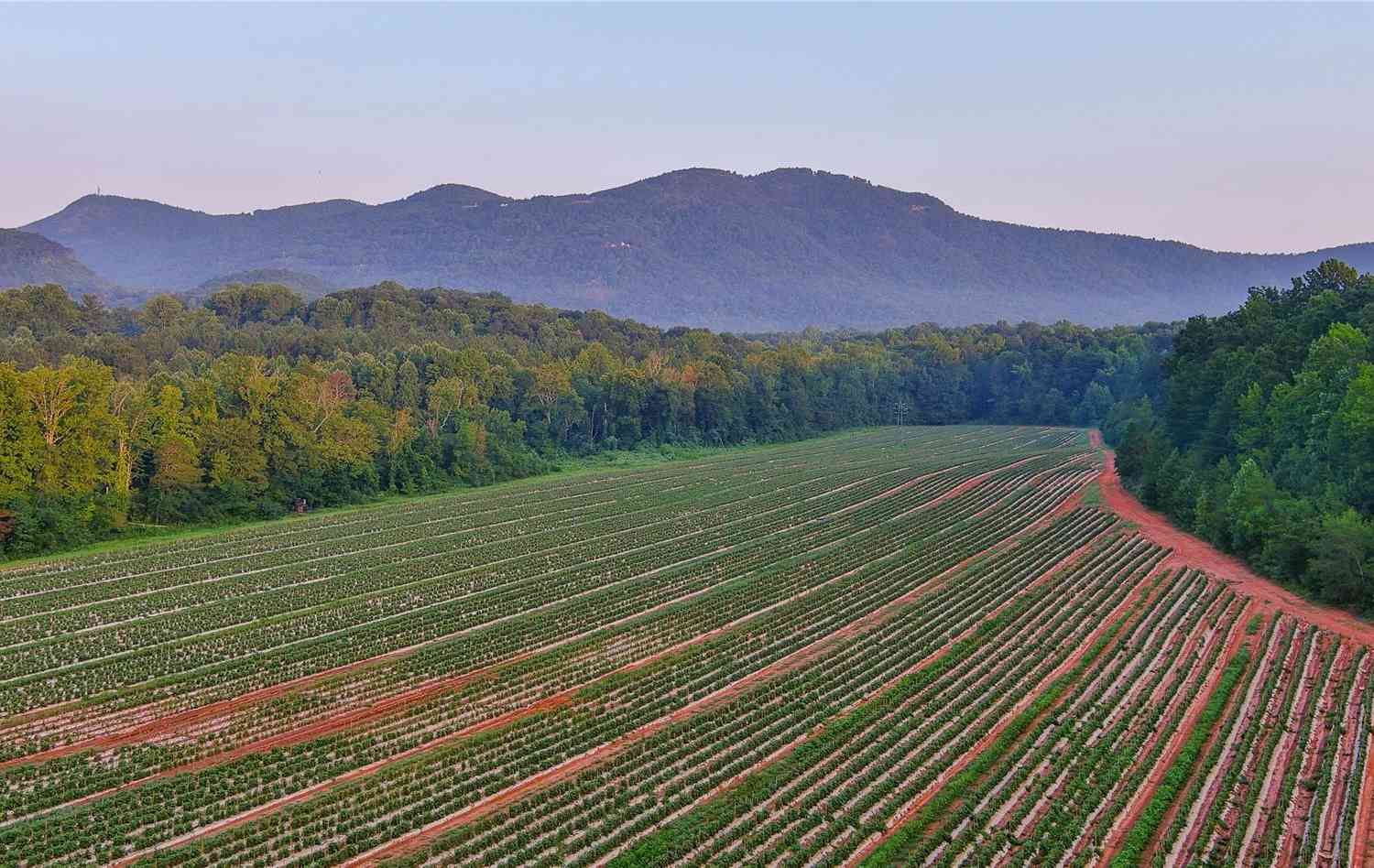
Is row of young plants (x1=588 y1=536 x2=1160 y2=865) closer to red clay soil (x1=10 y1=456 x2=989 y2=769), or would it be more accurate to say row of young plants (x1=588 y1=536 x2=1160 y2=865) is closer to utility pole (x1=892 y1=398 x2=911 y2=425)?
red clay soil (x1=10 y1=456 x2=989 y2=769)

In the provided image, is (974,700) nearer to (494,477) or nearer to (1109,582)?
(1109,582)

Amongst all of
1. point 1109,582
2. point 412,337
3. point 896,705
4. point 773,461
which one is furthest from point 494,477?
point 896,705

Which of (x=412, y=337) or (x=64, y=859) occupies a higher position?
(x=412, y=337)

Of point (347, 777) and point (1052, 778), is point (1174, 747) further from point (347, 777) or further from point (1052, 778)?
point (347, 777)

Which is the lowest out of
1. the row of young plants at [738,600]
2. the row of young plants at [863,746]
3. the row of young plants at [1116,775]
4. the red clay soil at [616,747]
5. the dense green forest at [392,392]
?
the row of young plants at [738,600]

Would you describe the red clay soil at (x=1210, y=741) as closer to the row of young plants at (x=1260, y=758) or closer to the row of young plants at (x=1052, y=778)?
the row of young plants at (x=1260, y=758)

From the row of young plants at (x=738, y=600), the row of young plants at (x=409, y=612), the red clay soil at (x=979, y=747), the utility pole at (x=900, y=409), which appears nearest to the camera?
the red clay soil at (x=979, y=747)

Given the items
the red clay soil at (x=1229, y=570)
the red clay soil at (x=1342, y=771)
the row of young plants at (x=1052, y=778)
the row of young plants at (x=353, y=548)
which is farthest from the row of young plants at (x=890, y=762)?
the row of young plants at (x=353, y=548)
